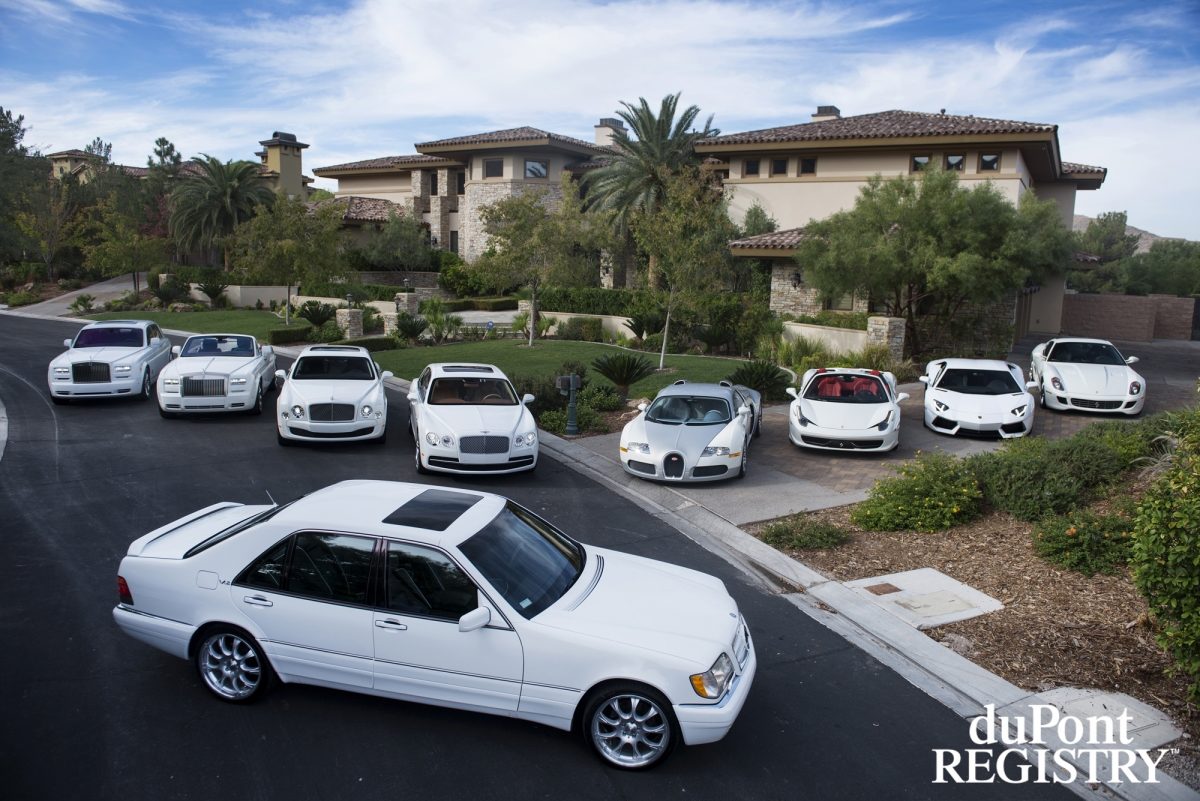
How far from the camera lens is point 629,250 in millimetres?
39844

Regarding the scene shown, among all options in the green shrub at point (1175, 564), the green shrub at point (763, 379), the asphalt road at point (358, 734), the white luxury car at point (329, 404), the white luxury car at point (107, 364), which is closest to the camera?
the asphalt road at point (358, 734)

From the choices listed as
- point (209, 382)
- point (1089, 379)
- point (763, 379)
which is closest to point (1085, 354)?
point (1089, 379)

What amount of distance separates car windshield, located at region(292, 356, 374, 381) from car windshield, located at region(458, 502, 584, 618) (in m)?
8.87

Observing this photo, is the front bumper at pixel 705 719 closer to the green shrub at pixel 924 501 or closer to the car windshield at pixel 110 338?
the green shrub at pixel 924 501

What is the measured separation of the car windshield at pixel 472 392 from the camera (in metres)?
13.1

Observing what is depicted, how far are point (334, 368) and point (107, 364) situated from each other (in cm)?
521

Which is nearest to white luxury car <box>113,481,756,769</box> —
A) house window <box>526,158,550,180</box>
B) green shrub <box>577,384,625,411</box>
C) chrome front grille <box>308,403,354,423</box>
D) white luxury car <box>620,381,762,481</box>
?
white luxury car <box>620,381,762,481</box>

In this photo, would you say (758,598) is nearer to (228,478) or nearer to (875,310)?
(228,478)

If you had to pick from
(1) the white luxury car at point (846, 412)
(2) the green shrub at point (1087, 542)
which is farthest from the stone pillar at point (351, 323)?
(2) the green shrub at point (1087, 542)

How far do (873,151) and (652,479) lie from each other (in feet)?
75.0

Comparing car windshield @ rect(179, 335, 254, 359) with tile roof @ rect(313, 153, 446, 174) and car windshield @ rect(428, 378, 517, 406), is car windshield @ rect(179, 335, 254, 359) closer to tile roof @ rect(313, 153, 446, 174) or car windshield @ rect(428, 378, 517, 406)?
car windshield @ rect(428, 378, 517, 406)

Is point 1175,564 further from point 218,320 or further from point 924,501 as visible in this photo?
point 218,320

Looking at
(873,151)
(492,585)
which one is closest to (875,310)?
(873,151)

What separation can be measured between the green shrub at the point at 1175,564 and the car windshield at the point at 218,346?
590 inches
